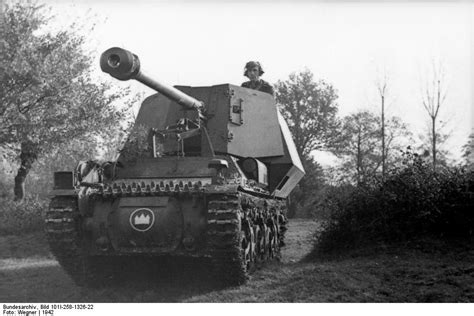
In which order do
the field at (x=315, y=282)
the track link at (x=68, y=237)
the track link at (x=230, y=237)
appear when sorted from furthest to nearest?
the track link at (x=68, y=237), the track link at (x=230, y=237), the field at (x=315, y=282)

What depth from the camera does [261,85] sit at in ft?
40.2

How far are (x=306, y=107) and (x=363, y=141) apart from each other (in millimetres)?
4233

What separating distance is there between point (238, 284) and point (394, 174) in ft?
14.9

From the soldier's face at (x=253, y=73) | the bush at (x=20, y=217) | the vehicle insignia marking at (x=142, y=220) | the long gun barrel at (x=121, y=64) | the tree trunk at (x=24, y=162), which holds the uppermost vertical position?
the soldier's face at (x=253, y=73)

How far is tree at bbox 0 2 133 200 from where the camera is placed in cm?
1652

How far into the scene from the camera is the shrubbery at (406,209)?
1038cm

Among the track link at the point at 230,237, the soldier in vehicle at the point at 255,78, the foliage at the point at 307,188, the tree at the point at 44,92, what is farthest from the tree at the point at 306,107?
the track link at the point at 230,237

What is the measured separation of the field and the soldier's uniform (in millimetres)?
3476

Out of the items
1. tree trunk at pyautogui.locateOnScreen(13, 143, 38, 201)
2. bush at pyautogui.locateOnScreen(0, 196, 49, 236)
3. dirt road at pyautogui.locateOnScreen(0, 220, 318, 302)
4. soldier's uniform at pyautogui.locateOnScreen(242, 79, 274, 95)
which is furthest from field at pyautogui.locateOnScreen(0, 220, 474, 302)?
tree trunk at pyautogui.locateOnScreen(13, 143, 38, 201)

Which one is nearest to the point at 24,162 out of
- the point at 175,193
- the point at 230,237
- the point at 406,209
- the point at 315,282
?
the point at 175,193

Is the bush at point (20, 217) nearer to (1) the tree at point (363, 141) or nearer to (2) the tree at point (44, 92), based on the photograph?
(2) the tree at point (44, 92)

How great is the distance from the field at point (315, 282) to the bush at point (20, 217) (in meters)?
6.04

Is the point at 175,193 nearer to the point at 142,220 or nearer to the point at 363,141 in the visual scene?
the point at 142,220

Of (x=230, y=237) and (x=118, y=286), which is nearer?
(x=230, y=237)
